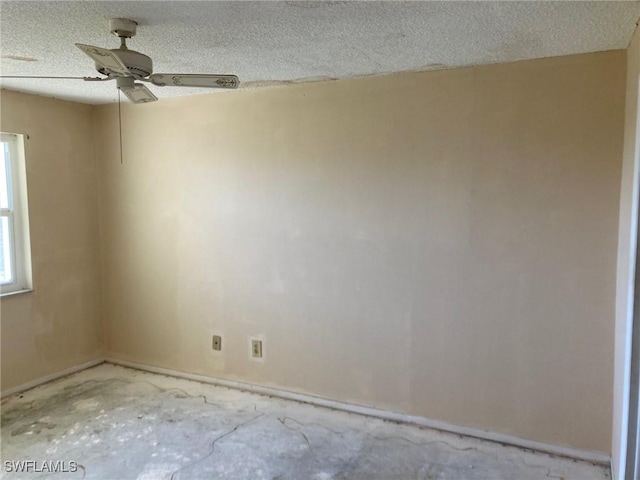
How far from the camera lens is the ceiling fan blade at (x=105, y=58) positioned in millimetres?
1760

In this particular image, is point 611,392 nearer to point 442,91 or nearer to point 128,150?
point 442,91

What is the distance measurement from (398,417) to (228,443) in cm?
108

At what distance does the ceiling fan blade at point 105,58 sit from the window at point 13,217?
202 cm

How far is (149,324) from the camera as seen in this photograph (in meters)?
3.99

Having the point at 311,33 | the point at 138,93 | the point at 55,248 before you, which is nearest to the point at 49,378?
the point at 55,248

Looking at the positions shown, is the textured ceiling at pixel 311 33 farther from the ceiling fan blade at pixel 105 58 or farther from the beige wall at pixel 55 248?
the beige wall at pixel 55 248

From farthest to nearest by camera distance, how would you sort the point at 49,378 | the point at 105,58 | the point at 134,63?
the point at 49,378, the point at 134,63, the point at 105,58

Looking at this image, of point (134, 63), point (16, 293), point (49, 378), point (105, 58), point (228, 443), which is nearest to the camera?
point (105, 58)

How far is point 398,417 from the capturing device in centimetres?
311

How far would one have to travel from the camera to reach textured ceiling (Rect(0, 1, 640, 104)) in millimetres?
1864

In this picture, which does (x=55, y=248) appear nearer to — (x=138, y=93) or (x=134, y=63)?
(x=138, y=93)

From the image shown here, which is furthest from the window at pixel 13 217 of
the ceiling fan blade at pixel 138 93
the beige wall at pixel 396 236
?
the ceiling fan blade at pixel 138 93

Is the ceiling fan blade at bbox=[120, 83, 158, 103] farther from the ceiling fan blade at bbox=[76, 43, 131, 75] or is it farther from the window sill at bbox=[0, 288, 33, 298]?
the window sill at bbox=[0, 288, 33, 298]

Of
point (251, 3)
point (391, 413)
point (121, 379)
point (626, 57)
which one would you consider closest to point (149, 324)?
point (121, 379)
